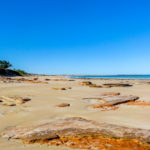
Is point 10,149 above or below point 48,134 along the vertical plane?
below

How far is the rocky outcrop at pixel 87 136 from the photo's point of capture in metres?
1.93

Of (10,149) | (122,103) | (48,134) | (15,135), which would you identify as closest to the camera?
(10,149)

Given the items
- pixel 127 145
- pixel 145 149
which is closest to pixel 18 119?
pixel 127 145

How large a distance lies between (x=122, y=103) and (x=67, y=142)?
343 cm

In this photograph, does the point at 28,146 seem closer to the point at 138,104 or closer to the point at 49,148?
the point at 49,148

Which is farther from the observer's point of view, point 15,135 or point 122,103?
point 122,103

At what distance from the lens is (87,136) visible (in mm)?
2141

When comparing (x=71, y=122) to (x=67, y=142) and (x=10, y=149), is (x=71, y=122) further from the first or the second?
(x=10, y=149)

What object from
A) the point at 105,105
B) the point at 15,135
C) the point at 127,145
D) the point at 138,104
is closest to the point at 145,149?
the point at 127,145

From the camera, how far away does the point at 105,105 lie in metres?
4.60

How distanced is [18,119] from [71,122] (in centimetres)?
174

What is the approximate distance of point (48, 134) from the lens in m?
2.24

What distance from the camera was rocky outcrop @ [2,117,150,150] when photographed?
1.93m

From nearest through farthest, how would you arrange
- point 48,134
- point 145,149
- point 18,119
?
point 145,149
point 48,134
point 18,119
